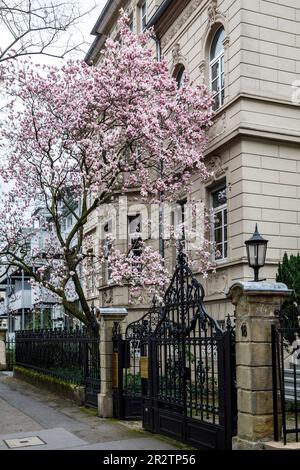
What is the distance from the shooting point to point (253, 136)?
15.9m

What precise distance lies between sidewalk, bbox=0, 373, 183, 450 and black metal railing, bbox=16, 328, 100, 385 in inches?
34.7

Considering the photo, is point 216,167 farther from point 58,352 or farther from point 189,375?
point 189,375

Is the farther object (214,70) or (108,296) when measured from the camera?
(108,296)

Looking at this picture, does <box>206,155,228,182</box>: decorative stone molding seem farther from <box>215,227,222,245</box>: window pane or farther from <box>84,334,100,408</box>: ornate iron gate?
<box>84,334,100,408</box>: ornate iron gate

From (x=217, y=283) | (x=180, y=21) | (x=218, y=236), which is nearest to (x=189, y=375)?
(x=217, y=283)

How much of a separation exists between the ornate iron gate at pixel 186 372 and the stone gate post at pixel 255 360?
381 millimetres

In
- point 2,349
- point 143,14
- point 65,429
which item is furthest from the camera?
point 2,349

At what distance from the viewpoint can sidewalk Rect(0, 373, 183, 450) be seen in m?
9.62

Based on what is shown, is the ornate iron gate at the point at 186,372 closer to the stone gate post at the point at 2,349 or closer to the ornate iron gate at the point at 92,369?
the ornate iron gate at the point at 92,369

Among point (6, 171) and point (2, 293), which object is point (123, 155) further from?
point (2, 293)

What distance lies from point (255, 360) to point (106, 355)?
5648 mm

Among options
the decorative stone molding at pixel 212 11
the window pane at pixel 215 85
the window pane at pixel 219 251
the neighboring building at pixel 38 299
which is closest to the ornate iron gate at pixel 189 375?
the window pane at pixel 219 251

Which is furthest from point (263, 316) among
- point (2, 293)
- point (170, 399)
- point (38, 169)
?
point (2, 293)

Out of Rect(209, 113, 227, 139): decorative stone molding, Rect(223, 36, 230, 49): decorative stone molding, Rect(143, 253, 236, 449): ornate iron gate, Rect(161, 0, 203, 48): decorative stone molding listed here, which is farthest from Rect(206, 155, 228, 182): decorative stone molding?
Rect(143, 253, 236, 449): ornate iron gate
